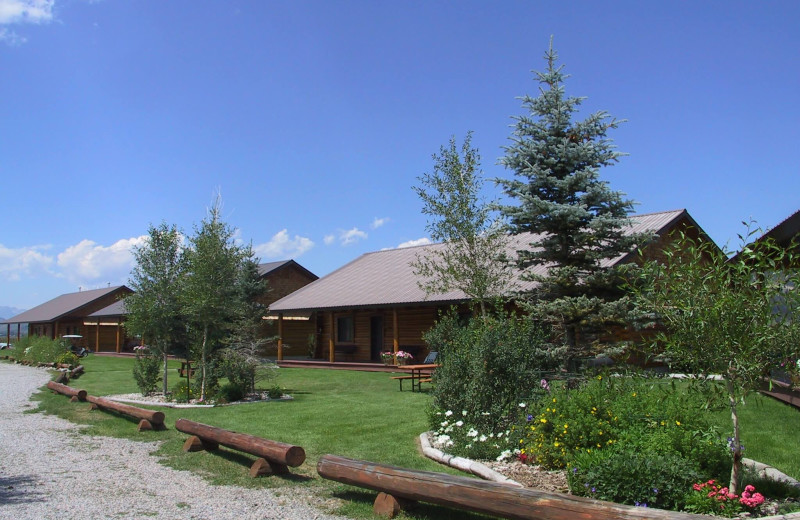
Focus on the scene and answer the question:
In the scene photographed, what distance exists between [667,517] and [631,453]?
163 centimetres

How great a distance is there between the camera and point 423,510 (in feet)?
19.5

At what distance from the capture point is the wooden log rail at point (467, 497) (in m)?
4.20

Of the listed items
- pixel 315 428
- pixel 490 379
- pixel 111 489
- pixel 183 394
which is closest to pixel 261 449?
pixel 111 489

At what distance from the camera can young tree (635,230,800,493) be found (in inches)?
196

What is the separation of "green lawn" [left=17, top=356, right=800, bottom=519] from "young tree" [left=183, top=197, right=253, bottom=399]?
2.24 metres

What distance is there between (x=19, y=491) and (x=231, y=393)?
8.14 metres

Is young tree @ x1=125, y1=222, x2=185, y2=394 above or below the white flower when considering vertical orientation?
above

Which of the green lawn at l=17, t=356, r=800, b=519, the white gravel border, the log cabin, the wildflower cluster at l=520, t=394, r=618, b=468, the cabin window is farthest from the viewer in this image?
the cabin window

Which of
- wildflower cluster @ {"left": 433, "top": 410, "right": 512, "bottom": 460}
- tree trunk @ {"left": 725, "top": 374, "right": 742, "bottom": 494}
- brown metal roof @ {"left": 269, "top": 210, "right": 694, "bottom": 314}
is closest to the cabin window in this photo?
brown metal roof @ {"left": 269, "top": 210, "right": 694, "bottom": 314}

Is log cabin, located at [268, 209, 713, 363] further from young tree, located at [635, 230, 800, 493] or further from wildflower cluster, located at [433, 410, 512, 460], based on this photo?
young tree, located at [635, 230, 800, 493]

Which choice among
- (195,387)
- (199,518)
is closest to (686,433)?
(199,518)

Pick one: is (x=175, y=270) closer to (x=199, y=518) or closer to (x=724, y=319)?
(x=199, y=518)

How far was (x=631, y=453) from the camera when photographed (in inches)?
219

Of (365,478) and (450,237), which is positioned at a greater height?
(450,237)
